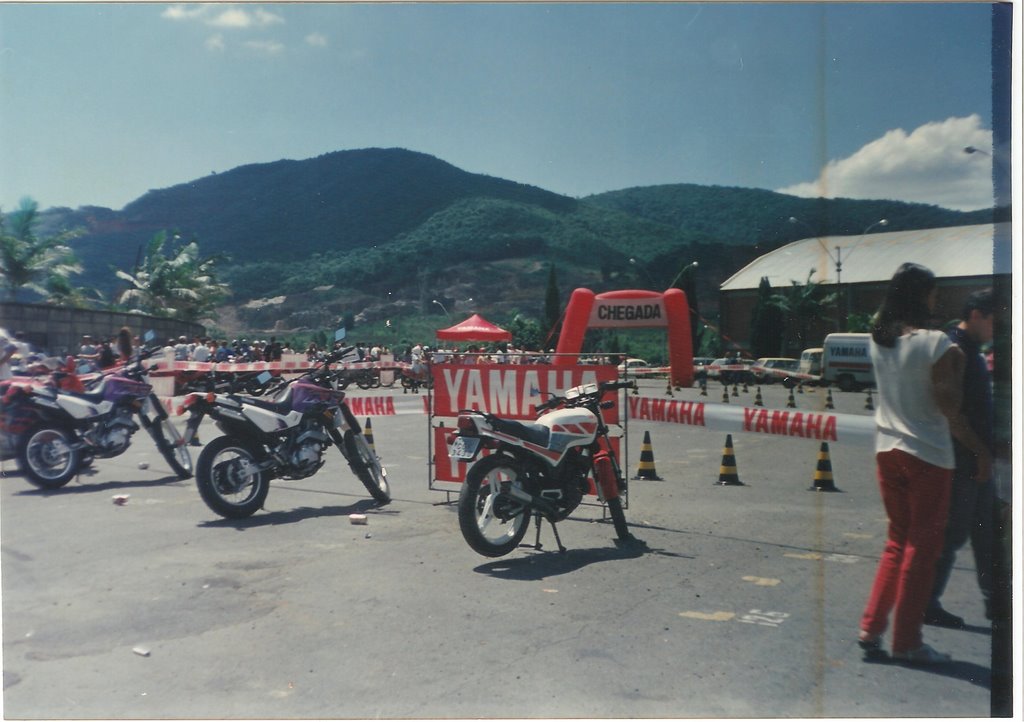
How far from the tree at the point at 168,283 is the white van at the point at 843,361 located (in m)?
26.5

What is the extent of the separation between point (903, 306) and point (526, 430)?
10.1 ft

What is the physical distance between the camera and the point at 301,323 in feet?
245

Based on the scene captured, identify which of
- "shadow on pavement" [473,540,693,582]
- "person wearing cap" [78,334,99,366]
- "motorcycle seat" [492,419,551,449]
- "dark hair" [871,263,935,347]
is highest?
"dark hair" [871,263,935,347]

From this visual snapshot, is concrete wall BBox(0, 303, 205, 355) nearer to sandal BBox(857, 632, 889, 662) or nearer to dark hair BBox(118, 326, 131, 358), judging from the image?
dark hair BBox(118, 326, 131, 358)

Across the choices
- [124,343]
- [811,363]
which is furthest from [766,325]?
[124,343]

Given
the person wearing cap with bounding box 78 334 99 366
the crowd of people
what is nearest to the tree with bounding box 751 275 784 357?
the person wearing cap with bounding box 78 334 99 366

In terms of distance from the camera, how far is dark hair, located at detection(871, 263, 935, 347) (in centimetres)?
422

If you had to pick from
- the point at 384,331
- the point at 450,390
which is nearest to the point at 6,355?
the point at 450,390

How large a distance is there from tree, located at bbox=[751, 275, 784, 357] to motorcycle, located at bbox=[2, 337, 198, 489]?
40.6 meters

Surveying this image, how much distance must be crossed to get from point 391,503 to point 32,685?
15.0ft

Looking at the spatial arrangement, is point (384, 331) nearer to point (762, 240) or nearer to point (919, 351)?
point (762, 240)

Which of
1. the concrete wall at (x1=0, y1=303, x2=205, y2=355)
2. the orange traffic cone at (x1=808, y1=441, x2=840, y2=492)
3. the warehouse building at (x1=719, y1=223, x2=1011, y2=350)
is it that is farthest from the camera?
the concrete wall at (x1=0, y1=303, x2=205, y2=355)

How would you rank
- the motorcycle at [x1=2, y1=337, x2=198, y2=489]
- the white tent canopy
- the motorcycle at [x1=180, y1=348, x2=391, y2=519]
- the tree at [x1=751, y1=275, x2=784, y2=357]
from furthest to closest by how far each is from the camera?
1. the tree at [x1=751, y1=275, x2=784, y2=357]
2. the motorcycle at [x1=2, y1=337, x2=198, y2=489]
3. the motorcycle at [x1=180, y1=348, x2=391, y2=519]
4. the white tent canopy

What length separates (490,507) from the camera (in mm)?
6348
